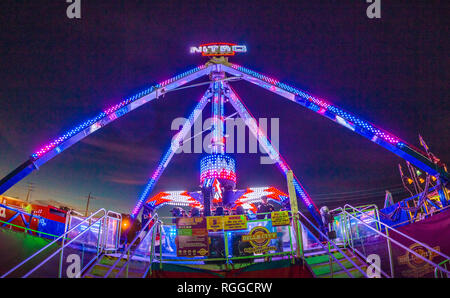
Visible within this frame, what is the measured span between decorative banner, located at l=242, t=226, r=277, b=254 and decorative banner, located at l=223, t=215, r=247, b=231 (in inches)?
13.7

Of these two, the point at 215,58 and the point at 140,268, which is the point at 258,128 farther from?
the point at 140,268

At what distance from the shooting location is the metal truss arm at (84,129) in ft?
39.1

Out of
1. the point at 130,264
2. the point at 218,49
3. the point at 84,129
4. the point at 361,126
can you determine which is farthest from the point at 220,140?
the point at 130,264

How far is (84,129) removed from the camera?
47.4 feet

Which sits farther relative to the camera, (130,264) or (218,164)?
(218,164)

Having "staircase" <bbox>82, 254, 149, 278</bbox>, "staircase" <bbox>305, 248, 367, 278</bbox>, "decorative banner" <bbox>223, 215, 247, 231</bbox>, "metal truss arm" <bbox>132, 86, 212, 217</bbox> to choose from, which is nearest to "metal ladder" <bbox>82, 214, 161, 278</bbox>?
"staircase" <bbox>82, 254, 149, 278</bbox>

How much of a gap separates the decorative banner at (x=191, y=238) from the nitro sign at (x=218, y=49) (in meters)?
18.2

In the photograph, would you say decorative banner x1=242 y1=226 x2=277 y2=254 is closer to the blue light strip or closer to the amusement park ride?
the amusement park ride

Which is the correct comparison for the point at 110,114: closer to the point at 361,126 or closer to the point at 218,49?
the point at 218,49

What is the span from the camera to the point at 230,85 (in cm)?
2830

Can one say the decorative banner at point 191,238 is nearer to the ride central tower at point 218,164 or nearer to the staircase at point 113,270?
the staircase at point 113,270

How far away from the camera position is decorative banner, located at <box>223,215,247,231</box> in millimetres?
9551

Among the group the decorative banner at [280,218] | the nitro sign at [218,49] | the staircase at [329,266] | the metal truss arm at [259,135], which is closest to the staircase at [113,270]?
the decorative banner at [280,218]

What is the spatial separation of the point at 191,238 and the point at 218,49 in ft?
62.0
